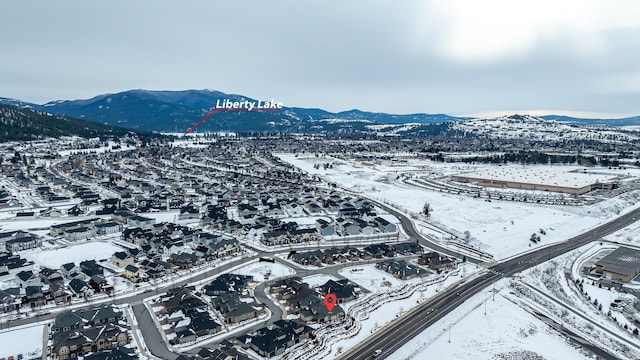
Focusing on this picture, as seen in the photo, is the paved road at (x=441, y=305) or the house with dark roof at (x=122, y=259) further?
the house with dark roof at (x=122, y=259)

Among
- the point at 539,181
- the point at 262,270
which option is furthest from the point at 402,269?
the point at 539,181

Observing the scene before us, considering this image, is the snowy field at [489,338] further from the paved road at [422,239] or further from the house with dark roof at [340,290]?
the paved road at [422,239]

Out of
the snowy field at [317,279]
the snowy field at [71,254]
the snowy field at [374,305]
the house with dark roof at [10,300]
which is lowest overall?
the snowy field at [71,254]

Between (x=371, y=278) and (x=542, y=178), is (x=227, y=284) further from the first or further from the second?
(x=542, y=178)

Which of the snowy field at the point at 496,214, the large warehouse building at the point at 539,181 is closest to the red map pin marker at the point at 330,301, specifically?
the snowy field at the point at 496,214

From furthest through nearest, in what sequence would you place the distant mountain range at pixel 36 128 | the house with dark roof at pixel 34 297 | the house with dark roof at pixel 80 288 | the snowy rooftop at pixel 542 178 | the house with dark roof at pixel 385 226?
the distant mountain range at pixel 36 128 → the snowy rooftop at pixel 542 178 → the house with dark roof at pixel 385 226 → the house with dark roof at pixel 80 288 → the house with dark roof at pixel 34 297

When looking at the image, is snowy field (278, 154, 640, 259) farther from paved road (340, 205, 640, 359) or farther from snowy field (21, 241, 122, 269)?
snowy field (21, 241, 122, 269)

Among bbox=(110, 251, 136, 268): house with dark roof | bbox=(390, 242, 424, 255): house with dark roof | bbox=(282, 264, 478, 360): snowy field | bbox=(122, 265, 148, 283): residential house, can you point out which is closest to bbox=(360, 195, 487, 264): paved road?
bbox=(390, 242, 424, 255): house with dark roof
